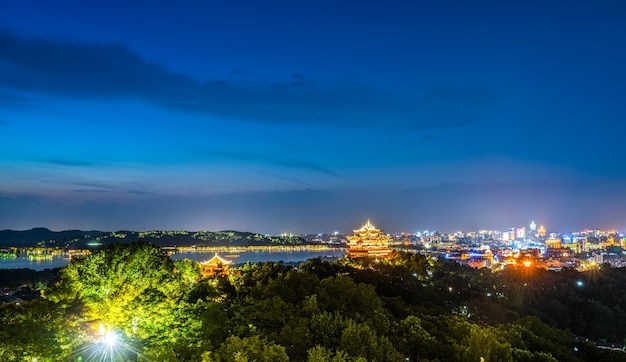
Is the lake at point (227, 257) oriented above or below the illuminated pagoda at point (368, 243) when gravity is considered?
below

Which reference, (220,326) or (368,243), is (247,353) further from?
(368,243)

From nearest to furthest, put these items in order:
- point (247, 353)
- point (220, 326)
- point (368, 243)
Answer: point (247, 353)
point (220, 326)
point (368, 243)

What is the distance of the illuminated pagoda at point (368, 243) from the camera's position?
8112 cm

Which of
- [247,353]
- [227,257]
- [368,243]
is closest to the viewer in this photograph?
[247,353]

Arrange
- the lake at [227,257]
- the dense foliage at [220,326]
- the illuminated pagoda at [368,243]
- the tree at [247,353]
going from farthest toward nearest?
the lake at [227,257], the illuminated pagoda at [368,243], the dense foliage at [220,326], the tree at [247,353]

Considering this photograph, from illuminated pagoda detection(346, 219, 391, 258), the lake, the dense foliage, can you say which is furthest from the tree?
the lake

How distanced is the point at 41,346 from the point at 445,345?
11809mm

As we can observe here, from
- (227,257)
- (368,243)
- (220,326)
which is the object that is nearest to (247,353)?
(220,326)

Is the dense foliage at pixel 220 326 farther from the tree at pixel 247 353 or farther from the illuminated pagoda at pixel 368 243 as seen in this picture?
the illuminated pagoda at pixel 368 243

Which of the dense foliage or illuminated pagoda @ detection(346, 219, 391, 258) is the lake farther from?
the dense foliage

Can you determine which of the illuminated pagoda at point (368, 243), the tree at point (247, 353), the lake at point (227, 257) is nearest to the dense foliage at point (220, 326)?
the tree at point (247, 353)

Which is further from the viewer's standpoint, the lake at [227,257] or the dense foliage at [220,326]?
the lake at [227,257]

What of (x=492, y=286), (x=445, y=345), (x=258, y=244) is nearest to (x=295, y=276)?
(x=445, y=345)

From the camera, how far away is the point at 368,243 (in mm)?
81625
